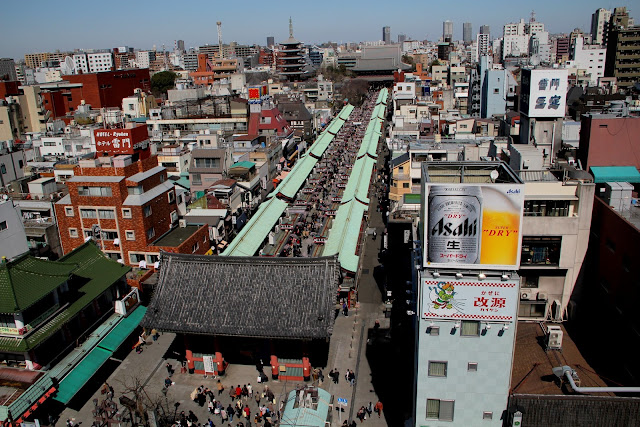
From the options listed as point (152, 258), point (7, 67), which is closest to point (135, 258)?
point (152, 258)

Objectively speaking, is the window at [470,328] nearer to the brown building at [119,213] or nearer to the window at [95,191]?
the brown building at [119,213]

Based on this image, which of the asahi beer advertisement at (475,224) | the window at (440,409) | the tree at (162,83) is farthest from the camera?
the tree at (162,83)

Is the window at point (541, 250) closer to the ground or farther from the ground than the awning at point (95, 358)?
farther from the ground

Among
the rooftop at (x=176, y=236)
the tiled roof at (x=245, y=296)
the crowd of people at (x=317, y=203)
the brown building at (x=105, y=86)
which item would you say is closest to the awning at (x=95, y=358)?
the tiled roof at (x=245, y=296)

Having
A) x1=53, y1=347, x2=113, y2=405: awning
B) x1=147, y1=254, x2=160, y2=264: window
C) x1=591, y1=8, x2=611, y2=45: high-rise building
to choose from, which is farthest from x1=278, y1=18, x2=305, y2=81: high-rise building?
x1=53, y1=347, x2=113, y2=405: awning

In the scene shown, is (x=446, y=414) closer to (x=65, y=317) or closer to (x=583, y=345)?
(x=583, y=345)

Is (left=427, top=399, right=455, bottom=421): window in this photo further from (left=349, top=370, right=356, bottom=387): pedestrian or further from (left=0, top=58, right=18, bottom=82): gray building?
(left=0, top=58, right=18, bottom=82): gray building

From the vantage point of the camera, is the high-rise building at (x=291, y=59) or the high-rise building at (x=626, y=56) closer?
the high-rise building at (x=626, y=56)
